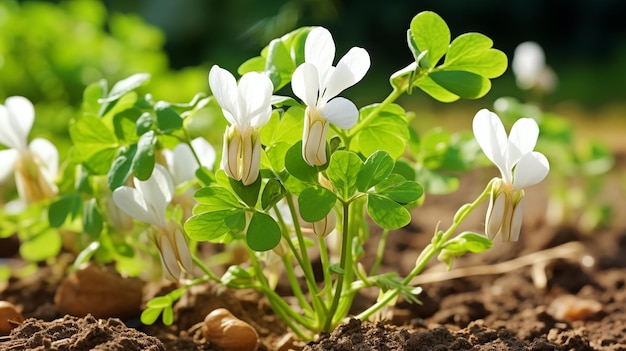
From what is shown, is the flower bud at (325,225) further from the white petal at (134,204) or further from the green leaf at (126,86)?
the green leaf at (126,86)

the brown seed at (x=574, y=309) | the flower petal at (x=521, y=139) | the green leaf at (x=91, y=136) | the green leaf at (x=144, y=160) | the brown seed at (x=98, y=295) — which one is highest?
the green leaf at (x=91, y=136)

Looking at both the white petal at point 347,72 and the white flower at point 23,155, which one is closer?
the white petal at point 347,72

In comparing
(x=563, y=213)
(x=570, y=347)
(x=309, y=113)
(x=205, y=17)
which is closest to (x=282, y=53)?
(x=309, y=113)

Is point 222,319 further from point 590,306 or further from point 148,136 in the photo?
point 590,306

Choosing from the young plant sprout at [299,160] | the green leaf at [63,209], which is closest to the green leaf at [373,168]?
the young plant sprout at [299,160]

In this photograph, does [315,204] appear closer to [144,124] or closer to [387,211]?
[387,211]
